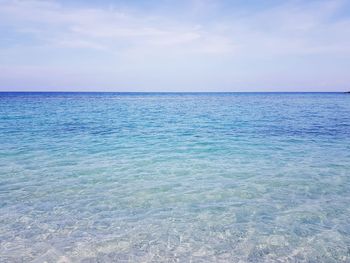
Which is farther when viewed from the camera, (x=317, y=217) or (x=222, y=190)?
(x=222, y=190)

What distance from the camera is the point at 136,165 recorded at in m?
11.9

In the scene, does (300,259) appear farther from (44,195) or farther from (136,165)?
(136,165)

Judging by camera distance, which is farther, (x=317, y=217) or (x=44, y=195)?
(x=44, y=195)

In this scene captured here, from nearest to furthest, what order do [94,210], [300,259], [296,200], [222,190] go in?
1. [300,259]
2. [94,210]
3. [296,200]
4. [222,190]

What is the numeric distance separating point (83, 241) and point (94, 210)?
1528 millimetres

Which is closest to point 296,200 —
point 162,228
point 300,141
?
point 162,228

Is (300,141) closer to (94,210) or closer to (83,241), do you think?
(94,210)

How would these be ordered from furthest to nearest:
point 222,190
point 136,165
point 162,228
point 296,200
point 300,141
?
1. point 300,141
2. point 136,165
3. point 222,190
4. point 296,200
5. point 162,228

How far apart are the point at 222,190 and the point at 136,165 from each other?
4.19m

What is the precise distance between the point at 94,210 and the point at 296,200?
16.7ft

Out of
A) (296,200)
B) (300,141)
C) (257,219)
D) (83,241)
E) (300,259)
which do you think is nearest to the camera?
(300,259)

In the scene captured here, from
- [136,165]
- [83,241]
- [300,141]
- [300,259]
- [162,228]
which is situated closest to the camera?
[300,259]

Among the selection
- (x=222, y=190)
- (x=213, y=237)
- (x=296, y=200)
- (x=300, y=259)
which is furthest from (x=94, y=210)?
(x=296, y=200)

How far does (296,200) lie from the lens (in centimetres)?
808
